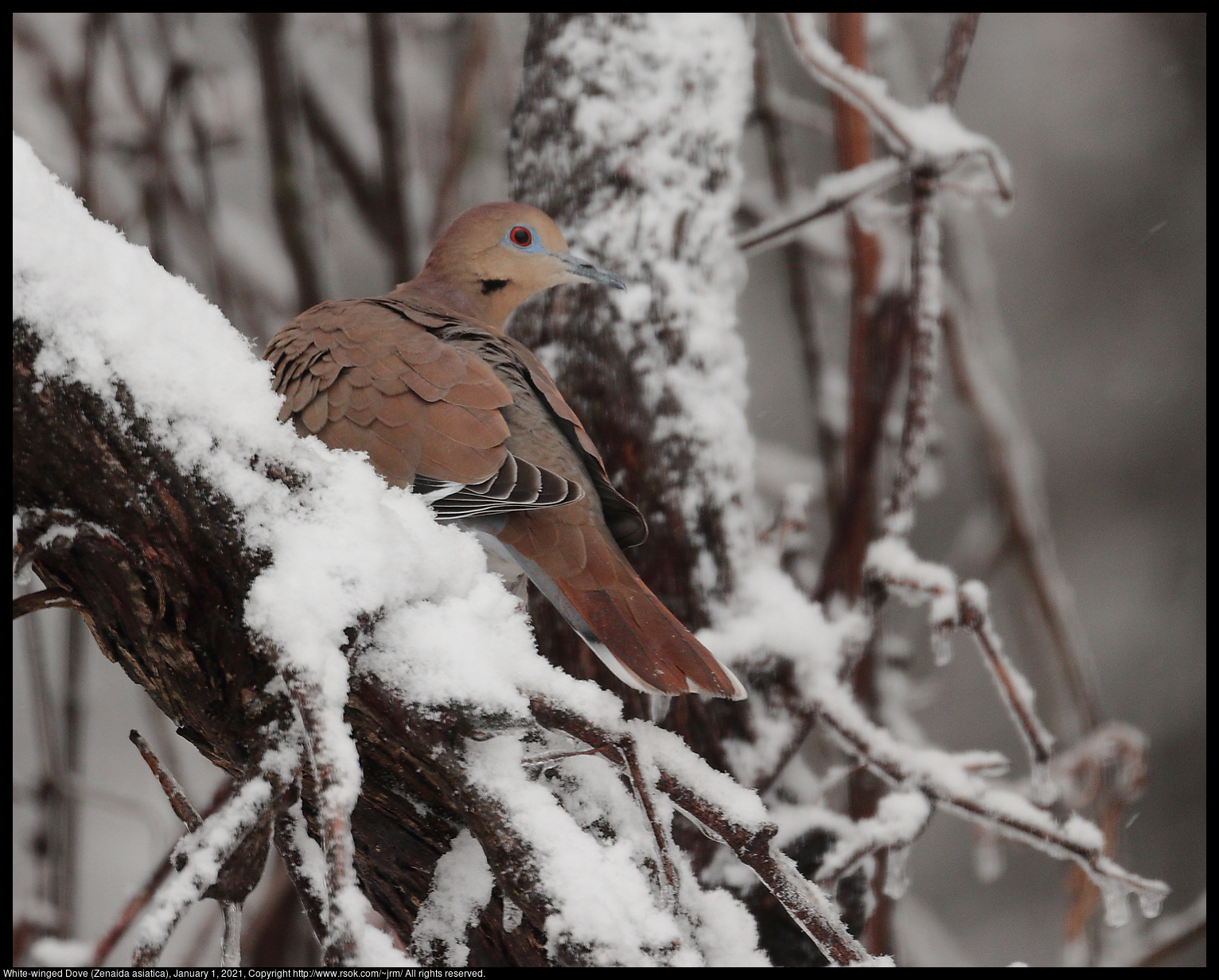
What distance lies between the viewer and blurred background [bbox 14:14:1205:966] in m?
3.04

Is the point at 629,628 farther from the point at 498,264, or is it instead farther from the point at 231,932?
the point at 498,264

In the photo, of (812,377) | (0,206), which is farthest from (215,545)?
(812,377)

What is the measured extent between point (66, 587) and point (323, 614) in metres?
0.31

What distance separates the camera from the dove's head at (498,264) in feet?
6.72

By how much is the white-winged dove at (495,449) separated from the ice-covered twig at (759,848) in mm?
352

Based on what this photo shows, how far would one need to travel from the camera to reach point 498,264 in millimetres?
2191

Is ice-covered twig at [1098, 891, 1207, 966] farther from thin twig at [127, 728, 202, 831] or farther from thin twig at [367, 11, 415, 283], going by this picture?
thin twig at [367, 11, 415, 283]

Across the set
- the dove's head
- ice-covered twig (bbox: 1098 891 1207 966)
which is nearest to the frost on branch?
the dove's head

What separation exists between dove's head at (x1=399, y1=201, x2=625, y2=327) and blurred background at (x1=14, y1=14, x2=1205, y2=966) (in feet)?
2.16

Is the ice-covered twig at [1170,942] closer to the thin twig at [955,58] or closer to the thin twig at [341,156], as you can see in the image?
the thin twig at [955,58]

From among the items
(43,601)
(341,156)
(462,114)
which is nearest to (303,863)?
(43,601)
